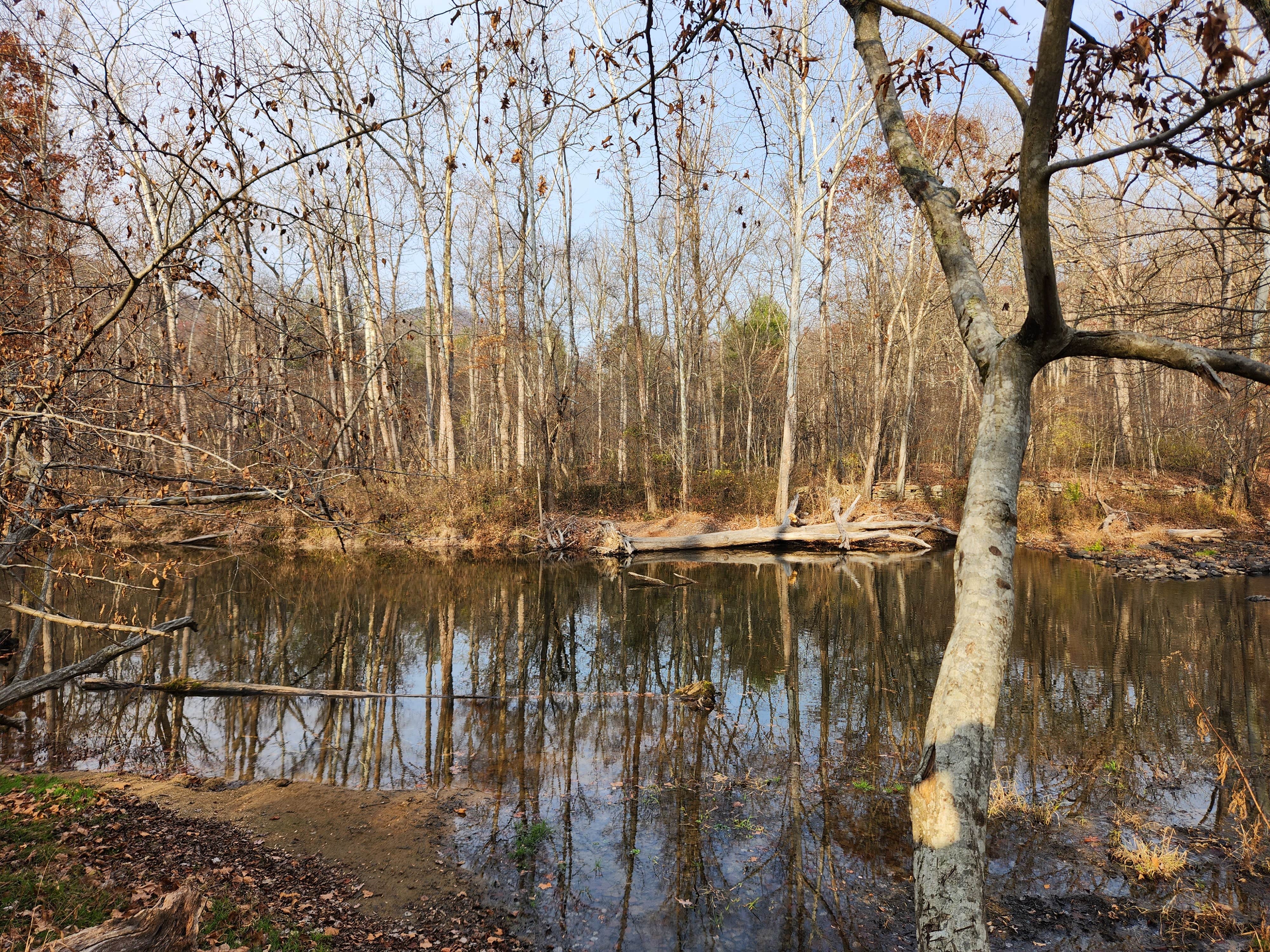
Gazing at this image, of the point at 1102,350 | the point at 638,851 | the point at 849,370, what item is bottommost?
the point at 638,851

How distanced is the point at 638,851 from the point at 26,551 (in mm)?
5302

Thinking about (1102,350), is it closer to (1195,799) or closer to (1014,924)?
(1014,924)

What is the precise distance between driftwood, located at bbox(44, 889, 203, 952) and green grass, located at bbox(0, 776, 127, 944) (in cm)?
55

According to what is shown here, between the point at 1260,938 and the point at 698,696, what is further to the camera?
the point at 698,696

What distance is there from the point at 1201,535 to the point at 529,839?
21.2 meters

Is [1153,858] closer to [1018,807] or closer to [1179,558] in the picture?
[1018,807]

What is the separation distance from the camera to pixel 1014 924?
459 centimetres

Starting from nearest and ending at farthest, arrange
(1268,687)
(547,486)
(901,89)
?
(901,89) < (1268,687) < (547,486)

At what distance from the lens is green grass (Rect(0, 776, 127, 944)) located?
3938 millimetres

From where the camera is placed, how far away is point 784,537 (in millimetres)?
21062

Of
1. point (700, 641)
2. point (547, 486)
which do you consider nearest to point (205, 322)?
point (547, 486)

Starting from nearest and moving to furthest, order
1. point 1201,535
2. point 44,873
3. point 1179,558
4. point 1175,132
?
point 1175,132 → point 44,873 → point 1179,558 → point 1201,535

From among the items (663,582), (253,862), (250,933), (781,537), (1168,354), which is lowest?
(253,862)

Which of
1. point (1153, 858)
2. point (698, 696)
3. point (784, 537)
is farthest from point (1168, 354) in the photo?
point (784, 537)
